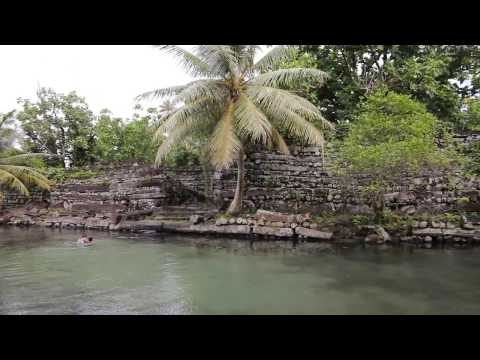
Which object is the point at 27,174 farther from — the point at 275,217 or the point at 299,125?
the point at 299,125

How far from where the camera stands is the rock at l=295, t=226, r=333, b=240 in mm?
8328

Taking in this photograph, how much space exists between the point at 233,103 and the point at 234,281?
5581 millimetres

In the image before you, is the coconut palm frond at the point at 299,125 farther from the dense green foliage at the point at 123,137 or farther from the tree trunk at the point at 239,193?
the dense green foliage at the point at 123,137

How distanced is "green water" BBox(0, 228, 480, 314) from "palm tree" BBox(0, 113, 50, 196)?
19.2ft

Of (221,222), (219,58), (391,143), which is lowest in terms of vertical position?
(221,222)

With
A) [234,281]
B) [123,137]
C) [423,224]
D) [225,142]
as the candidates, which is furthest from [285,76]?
[123,137]

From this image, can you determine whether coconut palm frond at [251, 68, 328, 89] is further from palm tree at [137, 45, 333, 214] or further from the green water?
the green water

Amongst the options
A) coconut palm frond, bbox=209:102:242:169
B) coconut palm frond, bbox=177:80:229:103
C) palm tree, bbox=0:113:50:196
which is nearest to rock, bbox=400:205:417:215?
coconut palm frond, bbox=209:102:242:169

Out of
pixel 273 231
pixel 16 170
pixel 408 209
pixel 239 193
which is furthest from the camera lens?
pixel 16 170

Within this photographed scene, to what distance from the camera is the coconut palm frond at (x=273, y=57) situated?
9445 millimetres

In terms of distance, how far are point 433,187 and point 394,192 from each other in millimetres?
943

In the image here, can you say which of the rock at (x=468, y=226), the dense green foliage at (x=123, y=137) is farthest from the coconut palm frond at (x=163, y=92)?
the rock at (x=468, y=226)

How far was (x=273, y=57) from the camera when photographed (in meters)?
9.49

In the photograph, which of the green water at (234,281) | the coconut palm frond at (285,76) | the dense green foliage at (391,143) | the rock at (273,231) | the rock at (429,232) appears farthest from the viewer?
the coconut palm frond at (285,76)
